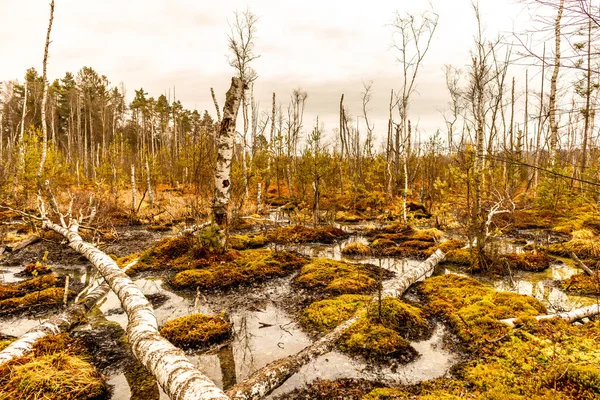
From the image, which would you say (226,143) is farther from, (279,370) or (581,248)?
(581,248)

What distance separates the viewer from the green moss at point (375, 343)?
4.33 metres

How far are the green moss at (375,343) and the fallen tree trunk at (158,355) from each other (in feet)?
7.56

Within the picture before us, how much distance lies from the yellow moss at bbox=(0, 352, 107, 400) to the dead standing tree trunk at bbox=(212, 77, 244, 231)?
508 centimetres

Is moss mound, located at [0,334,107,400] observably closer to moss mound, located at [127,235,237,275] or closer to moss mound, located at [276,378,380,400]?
moss mound, located at [276,378,380,400]

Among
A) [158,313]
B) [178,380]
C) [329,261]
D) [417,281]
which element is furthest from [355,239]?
[178,380]

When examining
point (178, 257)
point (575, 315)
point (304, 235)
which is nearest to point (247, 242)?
point (304, 235)

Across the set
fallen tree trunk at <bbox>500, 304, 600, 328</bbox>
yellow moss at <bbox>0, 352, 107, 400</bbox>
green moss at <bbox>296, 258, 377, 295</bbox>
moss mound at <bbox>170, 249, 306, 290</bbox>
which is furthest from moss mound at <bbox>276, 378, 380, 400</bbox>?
moss mound at <bbox>170, 249, 306, 290</bbox>

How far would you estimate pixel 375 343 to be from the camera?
445cm

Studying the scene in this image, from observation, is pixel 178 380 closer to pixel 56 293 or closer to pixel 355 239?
pixel 56 293

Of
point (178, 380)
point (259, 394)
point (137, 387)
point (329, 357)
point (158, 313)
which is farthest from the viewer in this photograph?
point (158, 313)

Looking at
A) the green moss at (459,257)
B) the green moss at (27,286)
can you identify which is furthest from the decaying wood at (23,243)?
the green moss at (459,257)

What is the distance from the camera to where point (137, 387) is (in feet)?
11.9

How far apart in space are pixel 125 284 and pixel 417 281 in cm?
605

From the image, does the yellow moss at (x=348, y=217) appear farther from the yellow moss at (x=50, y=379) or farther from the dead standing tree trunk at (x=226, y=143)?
the yellow moss at (x=50, y=379)
